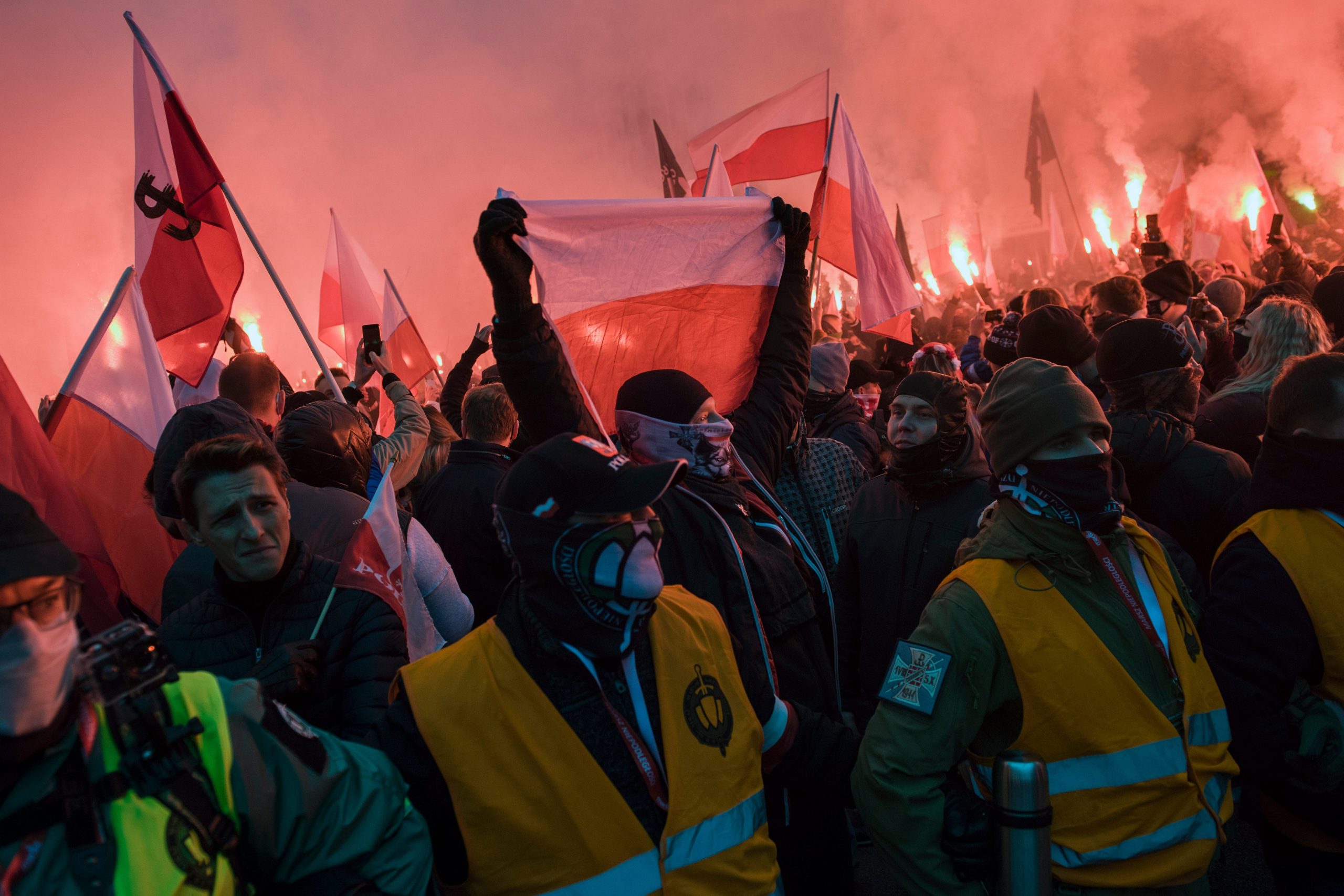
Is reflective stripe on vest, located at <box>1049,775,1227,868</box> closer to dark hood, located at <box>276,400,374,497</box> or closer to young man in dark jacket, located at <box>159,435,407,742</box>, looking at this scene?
young man in dark jacket, located at <box>159,435,407,742</box>

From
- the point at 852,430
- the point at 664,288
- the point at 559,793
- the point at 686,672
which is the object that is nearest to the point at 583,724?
the point at 559,793

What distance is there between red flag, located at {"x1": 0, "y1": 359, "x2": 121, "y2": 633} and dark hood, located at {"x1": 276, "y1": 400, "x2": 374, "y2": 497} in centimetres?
86

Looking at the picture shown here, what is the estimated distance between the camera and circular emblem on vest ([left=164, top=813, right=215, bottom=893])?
1240mm

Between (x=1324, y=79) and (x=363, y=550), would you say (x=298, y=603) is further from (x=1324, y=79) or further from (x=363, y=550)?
(x=1324, y=79)

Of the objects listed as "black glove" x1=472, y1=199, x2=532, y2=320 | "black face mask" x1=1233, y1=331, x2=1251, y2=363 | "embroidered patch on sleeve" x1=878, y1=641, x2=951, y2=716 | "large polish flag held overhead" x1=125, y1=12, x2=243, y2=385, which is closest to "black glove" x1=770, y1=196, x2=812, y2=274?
"black glove" x1=472, y1=199, x2=532, y2=320

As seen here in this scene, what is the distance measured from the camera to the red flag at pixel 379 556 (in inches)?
96.0

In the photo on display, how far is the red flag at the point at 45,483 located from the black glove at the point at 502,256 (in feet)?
5.70

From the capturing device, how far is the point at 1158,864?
75.9 inches

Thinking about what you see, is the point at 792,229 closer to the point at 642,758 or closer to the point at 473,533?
the point at 473,533

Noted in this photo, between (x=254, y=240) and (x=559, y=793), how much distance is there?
4.08 meters

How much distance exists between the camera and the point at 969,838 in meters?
1.87

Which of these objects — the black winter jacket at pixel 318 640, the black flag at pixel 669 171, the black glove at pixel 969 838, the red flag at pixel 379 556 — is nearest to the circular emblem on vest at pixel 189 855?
the black winter jacket at pixel 318 640

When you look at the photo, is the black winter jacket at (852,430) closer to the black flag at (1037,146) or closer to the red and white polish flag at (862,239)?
the red and white polish flag at (862,239)

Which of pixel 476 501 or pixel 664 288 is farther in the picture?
pixel 476 501
